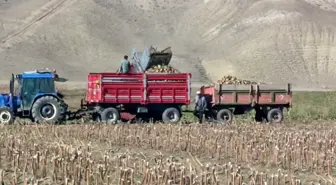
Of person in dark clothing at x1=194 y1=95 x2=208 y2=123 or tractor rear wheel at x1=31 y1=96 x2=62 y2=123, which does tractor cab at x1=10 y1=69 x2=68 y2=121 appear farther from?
person in dark clothing at x1=194 y1=95 x2=208 y2=123

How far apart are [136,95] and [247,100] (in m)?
5.13

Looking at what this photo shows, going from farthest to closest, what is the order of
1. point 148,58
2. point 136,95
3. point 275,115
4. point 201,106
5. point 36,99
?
point 148,58, point 275,115, point 201,106, point 136,95, point 36,99

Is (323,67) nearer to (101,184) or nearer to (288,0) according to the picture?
(288,0)

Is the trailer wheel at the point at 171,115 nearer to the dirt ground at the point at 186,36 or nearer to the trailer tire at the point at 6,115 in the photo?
the trailer tire at the point at 6,115

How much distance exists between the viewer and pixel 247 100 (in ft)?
95.2

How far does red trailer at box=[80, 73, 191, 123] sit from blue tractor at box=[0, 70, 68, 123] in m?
1.76

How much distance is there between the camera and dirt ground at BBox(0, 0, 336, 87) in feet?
234

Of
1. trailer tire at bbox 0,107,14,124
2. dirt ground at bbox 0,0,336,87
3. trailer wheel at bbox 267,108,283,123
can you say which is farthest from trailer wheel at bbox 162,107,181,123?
dirt ground at bbox 0,0,336,87

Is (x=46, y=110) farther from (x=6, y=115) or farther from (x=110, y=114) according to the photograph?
(x=110, y=114)

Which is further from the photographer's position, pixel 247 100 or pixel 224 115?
pixel 247 100

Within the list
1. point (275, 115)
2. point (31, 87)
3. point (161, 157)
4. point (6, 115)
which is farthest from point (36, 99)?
point (161, 157)

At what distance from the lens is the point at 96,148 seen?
17.3 metres

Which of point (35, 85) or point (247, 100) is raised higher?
point (35, 85)

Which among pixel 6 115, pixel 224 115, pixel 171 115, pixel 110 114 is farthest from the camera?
pixel 224 115
